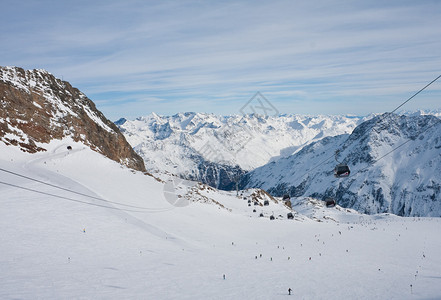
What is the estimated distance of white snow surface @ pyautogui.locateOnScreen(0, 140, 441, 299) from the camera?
76.2 ft

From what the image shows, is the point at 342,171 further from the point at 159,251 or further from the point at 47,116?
the point at 47,116

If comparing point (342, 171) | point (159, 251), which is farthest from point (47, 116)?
point (342, 171)

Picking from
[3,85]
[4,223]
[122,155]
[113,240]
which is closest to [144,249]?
[113,240]

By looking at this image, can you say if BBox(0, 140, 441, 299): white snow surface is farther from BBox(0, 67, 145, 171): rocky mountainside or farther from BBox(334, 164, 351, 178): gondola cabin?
BBox(334, 164, 351, 178): gondola cabin

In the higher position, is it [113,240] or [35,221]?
[35,221]

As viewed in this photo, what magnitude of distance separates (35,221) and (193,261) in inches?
712

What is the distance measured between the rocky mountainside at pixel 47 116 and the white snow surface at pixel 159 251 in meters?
7.83

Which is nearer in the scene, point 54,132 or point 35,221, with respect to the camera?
point 35,221

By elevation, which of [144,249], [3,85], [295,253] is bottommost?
[295,253]

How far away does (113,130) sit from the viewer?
9881cm

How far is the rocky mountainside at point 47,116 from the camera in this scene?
209 ft

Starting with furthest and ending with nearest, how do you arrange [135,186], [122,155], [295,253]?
[122,155] → [135,186] → [295,253]

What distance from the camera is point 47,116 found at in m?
73.5

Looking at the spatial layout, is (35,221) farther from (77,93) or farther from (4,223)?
(77,93)
